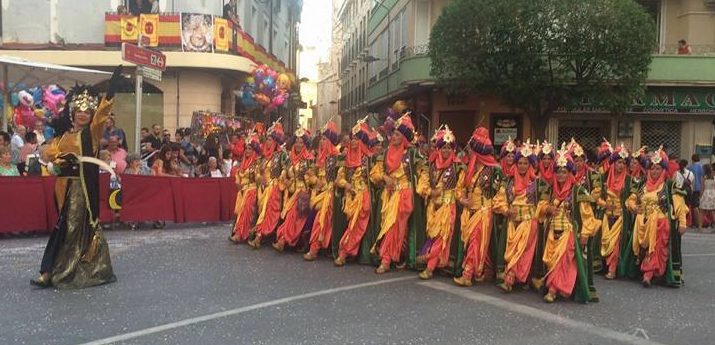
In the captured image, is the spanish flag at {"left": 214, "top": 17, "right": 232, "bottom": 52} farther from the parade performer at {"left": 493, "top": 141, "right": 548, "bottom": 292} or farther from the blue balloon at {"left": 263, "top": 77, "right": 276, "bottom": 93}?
the parade performer at {"left": 493, "top": 141, "right": 548, "bottom": 292}

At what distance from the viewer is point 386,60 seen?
105ft

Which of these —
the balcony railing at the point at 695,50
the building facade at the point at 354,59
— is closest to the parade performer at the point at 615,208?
the balcony railing at the point at 695,50

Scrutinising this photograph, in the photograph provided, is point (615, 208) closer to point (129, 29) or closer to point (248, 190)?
point (248, 190)

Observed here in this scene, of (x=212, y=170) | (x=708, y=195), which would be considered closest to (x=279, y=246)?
(x=212, y=170)

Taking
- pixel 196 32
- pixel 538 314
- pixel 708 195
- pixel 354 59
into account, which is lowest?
pixel 538 314

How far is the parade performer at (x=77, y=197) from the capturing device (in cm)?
668

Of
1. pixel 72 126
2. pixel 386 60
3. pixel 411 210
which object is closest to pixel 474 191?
pixel 411 210

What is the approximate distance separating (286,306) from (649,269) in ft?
14.0

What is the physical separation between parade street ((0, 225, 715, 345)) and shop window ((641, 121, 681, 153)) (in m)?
15.7

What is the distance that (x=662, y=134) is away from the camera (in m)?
23.0

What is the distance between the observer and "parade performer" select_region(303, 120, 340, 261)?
28.0 ft

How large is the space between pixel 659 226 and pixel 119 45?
17.8 m

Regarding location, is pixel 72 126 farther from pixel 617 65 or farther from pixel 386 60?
pixel 386 60

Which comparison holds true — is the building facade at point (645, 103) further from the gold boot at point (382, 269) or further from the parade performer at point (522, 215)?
the parade performer at point (522, 215)
